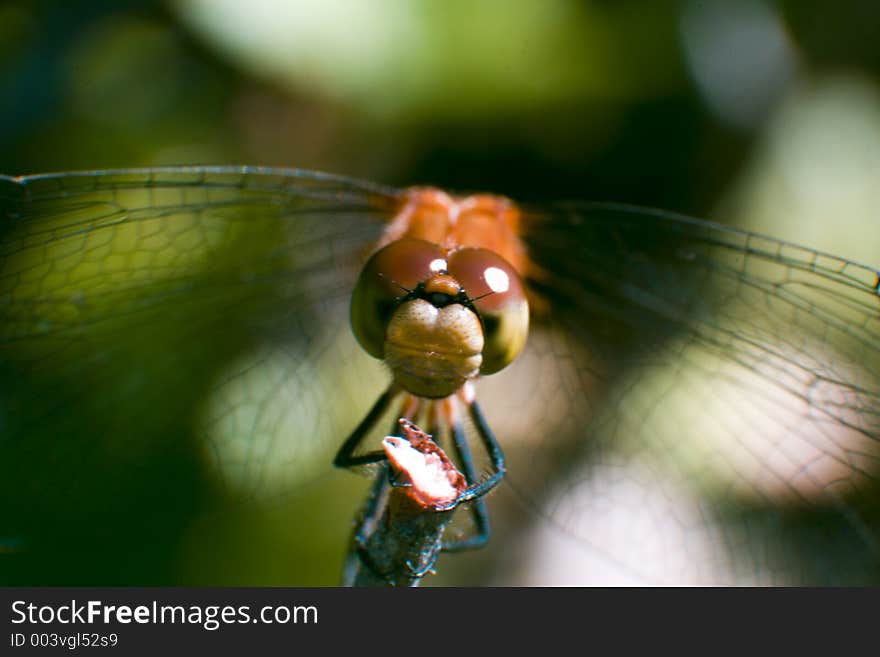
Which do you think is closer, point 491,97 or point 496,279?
point 496,279

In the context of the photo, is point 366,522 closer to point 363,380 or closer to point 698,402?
point 363,380

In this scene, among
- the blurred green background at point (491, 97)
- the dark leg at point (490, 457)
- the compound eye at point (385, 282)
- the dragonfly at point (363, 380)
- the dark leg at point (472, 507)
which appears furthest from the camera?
the blurred green background at point (491, 97)

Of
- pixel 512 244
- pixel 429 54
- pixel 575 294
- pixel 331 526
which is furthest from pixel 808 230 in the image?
pixel 331 526

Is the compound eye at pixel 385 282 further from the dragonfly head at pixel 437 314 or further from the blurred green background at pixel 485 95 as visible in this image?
the blurred green background at pixel 485 95

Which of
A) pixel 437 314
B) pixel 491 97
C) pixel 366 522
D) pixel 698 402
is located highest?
pixel 491 97

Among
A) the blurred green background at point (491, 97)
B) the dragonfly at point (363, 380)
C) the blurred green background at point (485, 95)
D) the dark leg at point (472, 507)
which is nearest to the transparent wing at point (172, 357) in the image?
the dragonfly at point (363, 380)

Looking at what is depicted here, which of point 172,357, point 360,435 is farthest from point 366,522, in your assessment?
point 172,357

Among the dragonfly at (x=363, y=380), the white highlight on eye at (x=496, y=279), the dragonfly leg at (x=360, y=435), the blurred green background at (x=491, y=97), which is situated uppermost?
the blurred green background at (x=491, y=97)

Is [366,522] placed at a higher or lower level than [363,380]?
lower
